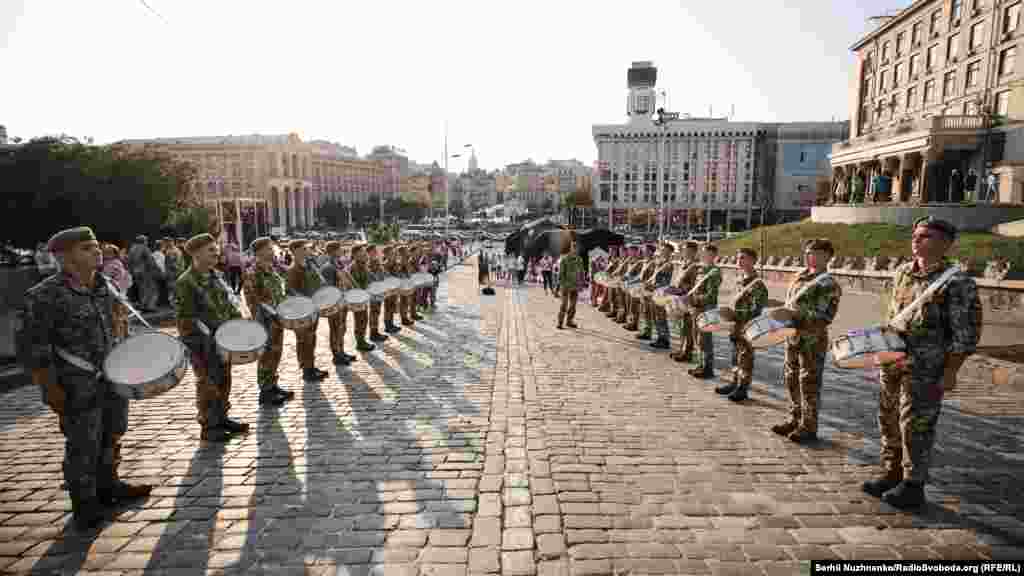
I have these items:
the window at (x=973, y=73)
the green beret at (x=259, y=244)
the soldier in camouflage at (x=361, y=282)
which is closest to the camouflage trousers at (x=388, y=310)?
the soldier in camouflage at (x=361, y=282)

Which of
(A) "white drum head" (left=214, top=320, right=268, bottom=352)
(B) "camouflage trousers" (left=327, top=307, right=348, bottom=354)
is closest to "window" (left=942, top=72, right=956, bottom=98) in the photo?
(B) "camouflage trousers" (left=327, top=307, right=348, bottom=354)

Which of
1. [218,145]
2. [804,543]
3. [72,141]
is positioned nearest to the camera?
[804,543]

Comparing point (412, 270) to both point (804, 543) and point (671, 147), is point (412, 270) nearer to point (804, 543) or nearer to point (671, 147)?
point (804, 543)

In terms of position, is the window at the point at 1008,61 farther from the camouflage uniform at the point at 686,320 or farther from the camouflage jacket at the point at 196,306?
the camouflage jacket at the point at 196,306

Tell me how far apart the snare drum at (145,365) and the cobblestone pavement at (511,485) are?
110 centimetres

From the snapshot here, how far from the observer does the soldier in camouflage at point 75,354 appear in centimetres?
412

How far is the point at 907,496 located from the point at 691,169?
115 m

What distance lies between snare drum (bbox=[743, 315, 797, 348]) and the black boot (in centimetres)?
182

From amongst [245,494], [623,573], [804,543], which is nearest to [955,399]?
[804,543]

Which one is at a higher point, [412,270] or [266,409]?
[412,270]

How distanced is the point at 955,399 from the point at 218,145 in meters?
124

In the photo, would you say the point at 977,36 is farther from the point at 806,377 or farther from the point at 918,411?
the point at 918,411

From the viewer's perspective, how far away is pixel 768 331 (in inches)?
232

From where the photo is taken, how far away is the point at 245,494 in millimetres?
4793
